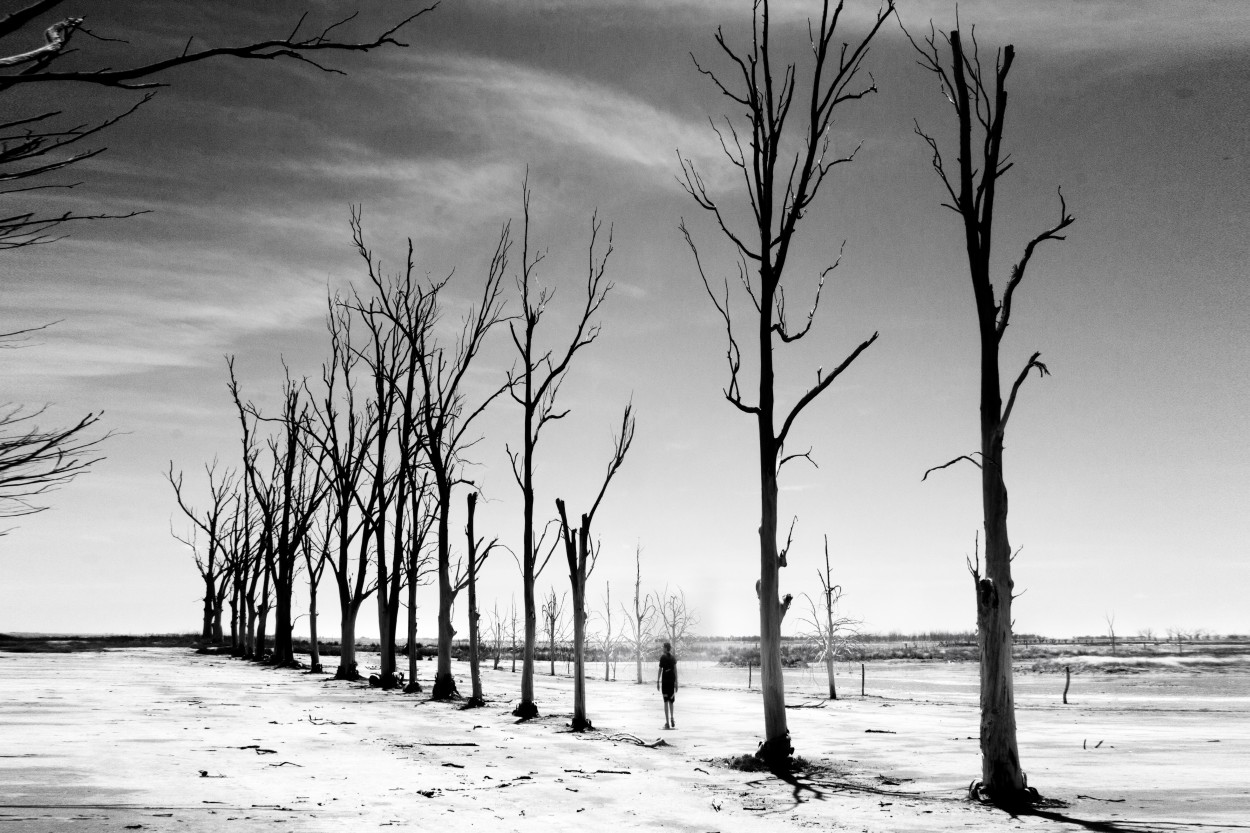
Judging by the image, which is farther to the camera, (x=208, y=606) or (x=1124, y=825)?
(x=208, y=606)

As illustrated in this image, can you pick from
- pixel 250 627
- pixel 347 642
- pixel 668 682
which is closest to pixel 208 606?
pixel 250 627

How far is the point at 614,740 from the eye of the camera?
602 inches

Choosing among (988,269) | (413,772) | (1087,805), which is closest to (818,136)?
(988,269)

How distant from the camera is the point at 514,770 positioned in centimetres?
1134

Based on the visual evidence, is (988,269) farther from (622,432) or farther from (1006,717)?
(622,432)

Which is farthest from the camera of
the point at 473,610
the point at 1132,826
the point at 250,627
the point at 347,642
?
the point at 250,627

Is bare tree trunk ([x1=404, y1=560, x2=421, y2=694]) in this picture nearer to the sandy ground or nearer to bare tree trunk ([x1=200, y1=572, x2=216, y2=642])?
the sandy ground

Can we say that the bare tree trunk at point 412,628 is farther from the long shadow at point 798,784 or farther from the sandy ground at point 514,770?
the long shadow at point 798,784

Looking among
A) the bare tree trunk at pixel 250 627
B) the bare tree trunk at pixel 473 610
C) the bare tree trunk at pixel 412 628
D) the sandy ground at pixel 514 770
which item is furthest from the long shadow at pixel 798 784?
the bare tree trunk at pixel 250 627

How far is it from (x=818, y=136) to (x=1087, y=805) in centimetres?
1004

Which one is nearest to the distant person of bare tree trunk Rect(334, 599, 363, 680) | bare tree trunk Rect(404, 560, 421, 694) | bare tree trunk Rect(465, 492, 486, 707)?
bare tree trunk Rect(465, 492, 486, 707)

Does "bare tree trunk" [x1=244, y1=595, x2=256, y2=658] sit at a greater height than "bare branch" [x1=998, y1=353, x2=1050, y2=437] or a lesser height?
lesser

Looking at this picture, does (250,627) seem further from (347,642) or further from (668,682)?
(668,682)

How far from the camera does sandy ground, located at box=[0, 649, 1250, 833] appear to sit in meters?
8.01
